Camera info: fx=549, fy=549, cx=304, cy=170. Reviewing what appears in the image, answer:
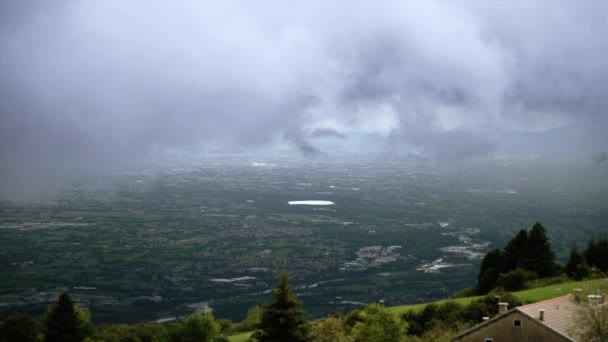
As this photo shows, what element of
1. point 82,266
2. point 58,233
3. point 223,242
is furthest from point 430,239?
point 58,233

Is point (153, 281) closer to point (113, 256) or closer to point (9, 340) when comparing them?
point (113, 256)

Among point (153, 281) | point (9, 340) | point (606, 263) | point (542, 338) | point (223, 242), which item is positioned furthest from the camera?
point (223, 242)

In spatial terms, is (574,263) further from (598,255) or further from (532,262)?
(532,262)

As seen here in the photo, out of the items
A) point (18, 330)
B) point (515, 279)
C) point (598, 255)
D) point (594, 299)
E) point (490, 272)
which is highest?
point (594, 299)

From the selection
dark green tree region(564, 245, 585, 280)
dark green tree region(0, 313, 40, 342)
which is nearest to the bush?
dark green tree region(564, 245, 585, 280)

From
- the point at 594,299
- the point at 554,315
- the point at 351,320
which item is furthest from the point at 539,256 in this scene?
the point at 594,299

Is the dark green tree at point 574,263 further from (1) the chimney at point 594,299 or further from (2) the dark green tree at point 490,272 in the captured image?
(1) the chimney at point 594,299

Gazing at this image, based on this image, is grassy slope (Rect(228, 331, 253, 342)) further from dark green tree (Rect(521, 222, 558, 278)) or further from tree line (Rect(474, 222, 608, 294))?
dark green tree (Rect(521, 222, 558, 278))
